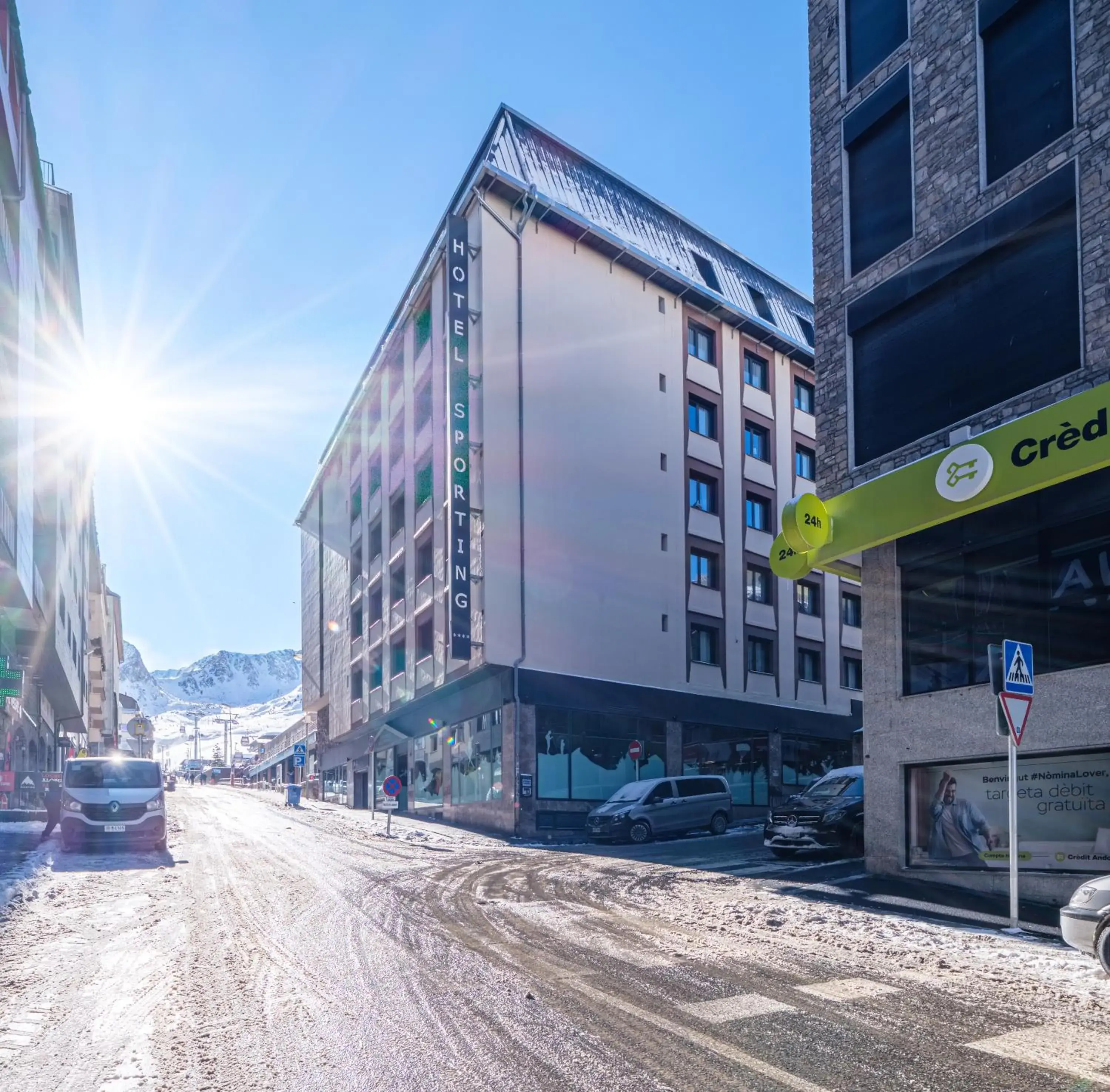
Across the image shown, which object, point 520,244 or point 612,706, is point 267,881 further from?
point 520,244

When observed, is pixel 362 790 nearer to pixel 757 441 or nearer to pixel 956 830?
pixel 757 441

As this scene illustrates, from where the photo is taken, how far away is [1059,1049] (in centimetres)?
561

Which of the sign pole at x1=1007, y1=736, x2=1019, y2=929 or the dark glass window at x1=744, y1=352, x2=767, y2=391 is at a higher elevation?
the dark glass window at x1=744, y1=352, x2=767, y2=391

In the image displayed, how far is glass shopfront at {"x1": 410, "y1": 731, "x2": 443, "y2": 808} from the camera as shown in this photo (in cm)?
3575

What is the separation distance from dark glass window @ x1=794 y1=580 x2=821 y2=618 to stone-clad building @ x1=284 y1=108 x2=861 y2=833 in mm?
123

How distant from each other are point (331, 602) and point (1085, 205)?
48.6m

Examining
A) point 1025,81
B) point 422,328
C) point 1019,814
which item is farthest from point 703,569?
point 1025,81

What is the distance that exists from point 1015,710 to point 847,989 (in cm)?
471

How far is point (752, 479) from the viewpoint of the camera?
38.5m

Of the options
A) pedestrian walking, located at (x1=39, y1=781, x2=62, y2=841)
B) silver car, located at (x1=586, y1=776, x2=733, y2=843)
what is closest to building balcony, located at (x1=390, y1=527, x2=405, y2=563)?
silver car, located at (x1=586, y1=776, x2=733, y2=843)

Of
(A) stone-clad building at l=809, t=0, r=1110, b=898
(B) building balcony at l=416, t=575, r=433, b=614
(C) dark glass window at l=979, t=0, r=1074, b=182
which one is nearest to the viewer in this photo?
(A) stone-clad building at l=809, t=0, r=1110, b=898

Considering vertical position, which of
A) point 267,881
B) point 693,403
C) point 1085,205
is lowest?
point 267,881

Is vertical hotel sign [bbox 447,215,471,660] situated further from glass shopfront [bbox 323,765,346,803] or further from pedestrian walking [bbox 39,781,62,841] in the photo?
glass shopfront [bbox 323,765,346,803]

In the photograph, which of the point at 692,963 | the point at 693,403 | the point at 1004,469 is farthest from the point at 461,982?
the point at 693,403
